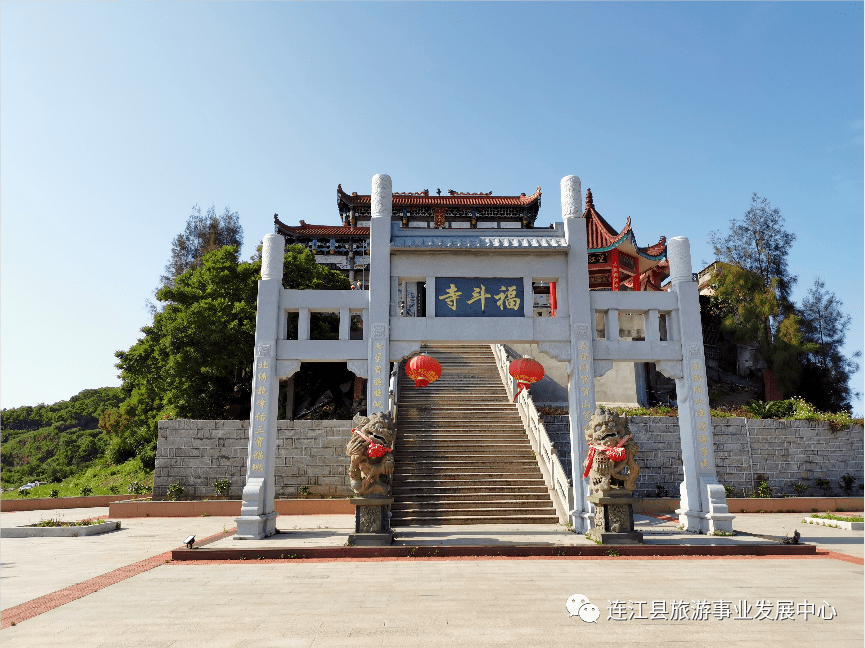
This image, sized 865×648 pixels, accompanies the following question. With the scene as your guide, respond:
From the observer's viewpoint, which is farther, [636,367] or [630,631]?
[636,367]

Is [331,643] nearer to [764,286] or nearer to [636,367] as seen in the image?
[636,367]

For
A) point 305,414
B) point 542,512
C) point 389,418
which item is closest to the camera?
point 389,418

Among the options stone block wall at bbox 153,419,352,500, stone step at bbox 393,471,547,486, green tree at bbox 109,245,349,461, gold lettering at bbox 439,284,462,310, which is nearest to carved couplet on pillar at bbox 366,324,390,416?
gold lettering at bbox 439,284,462,310

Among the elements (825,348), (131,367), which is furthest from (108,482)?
(825,348)

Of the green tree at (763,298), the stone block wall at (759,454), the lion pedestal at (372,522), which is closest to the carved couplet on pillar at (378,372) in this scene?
the lion pedestal at (372,522)

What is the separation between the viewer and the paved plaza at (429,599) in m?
4.18

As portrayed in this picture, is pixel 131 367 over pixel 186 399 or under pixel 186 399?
over

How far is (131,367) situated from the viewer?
17.5m

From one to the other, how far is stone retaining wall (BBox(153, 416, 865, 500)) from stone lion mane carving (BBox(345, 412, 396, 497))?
17.8 ft

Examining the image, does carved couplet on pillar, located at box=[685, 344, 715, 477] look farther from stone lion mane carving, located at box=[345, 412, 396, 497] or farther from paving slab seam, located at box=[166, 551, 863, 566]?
stone lion mane carving, located at box=[345, 412, 396, 497]

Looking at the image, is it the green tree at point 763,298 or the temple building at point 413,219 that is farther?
the temple building at point 413,219

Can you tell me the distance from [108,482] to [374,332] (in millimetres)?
14941

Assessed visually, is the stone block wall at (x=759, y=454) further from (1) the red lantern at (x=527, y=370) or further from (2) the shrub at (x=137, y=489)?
(2) the shrub at (x=137, y=489)

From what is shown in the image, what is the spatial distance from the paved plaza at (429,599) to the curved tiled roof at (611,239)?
23.4ft
